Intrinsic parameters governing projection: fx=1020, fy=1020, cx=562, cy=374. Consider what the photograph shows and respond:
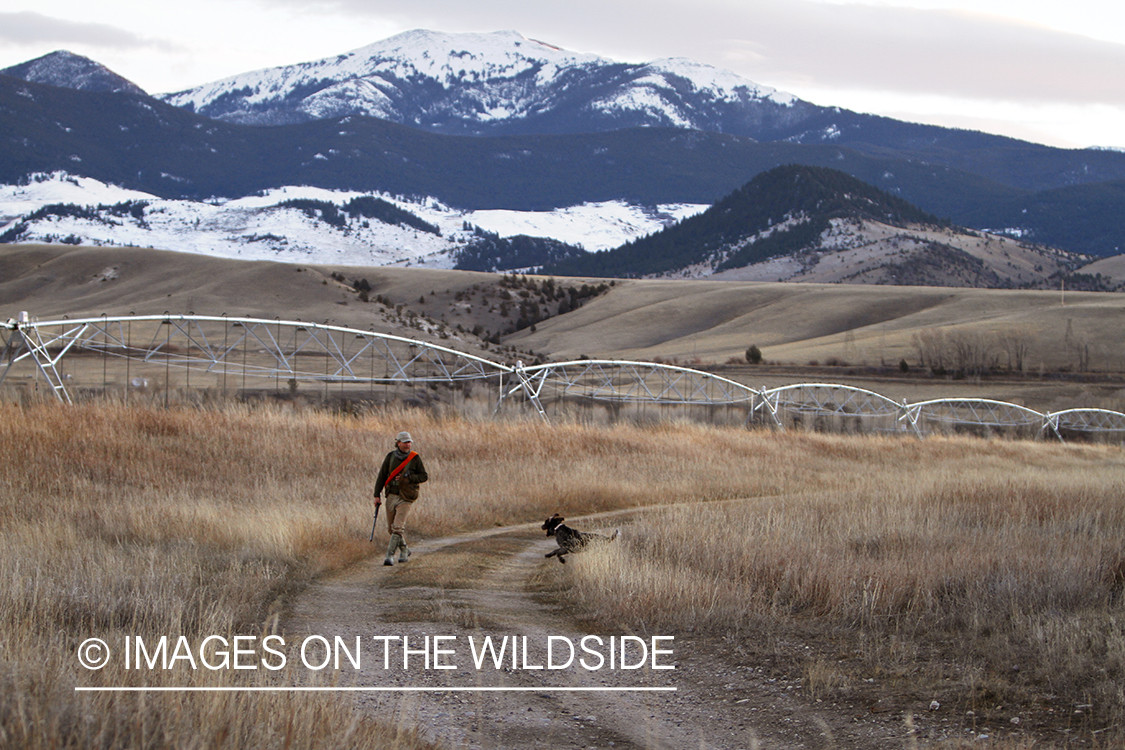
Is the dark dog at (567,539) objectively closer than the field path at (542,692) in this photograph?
No

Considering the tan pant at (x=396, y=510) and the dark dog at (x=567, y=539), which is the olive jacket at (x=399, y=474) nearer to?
the tan pant at (x=396, y=510)

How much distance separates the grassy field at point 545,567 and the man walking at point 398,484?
2.83ft

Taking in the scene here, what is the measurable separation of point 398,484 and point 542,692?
6.41 m

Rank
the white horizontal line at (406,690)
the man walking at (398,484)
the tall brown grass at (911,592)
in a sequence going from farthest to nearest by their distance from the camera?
the man walking at (398,484) < the tall brown grass at (911,592) < the white horizontal line at (406,690)

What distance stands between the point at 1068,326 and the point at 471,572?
342ft

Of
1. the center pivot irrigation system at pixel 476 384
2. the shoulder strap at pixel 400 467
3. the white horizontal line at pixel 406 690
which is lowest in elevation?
the center pivot irrigation system at pixel 476 384

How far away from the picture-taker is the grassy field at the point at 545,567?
22.5 ft

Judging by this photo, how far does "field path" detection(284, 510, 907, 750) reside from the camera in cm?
790

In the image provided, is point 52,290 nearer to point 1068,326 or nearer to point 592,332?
point 592,332

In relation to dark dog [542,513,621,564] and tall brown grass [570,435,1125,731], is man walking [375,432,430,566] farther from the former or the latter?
tall brown grass [570,435,1125,731]

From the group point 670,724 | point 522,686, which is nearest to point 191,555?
point 522,686

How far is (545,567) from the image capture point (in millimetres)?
15914

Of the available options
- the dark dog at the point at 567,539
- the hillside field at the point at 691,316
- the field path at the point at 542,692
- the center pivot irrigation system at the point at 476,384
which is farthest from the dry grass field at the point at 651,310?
the field path at the point at 542,692

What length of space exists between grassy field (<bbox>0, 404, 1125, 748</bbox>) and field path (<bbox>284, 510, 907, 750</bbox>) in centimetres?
51
